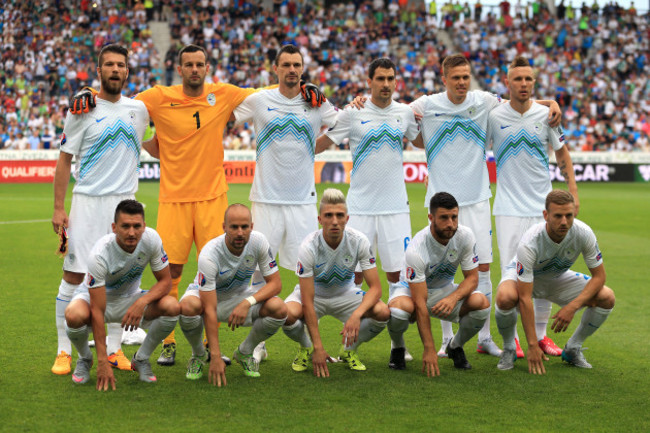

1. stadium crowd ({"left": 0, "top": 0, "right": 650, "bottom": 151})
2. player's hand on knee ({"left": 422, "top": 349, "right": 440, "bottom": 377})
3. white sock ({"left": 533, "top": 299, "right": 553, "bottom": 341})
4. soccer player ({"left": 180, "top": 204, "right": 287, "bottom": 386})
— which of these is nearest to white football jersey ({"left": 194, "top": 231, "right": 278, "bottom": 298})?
soccer player ({"left": 180, "top": 204, "right": 287, "bottom": 386})

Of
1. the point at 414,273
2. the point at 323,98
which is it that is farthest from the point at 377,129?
the point at 414,273

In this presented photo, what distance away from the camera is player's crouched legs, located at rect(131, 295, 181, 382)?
17.9ft

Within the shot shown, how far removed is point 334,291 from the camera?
6.02 metres

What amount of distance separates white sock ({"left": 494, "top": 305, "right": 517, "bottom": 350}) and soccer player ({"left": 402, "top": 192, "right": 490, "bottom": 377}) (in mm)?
102

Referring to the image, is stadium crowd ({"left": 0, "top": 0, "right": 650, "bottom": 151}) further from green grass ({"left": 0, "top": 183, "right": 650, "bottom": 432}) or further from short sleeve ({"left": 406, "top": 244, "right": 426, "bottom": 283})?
short sleeve ({"left": 406, "top": 244, "right": 426, "bottom": 283})

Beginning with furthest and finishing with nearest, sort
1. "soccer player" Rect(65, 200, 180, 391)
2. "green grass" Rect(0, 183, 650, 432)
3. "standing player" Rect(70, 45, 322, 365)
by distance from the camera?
"standing player" Rect(70, 45, 322, 365)
"soccer player" Rect(65, 200, 180, 391)
"green grass" Rect(0, 183, 650, 432)

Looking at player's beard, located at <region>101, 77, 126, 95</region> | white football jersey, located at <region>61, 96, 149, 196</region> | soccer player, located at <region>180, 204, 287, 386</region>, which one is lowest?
soccer player, located at <region>180, 204, 287, 386</region>

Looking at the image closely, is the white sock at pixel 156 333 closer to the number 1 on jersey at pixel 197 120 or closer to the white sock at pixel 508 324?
the number 1 on jersey at pixel 197 120

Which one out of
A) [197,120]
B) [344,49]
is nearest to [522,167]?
[197,120]

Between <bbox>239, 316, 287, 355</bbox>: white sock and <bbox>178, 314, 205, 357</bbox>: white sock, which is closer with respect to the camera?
<bbox>178, 314, 205, 357</bbox>: white sock

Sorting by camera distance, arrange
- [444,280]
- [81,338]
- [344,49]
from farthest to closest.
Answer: [344,49]
[444,280]
[81,338]

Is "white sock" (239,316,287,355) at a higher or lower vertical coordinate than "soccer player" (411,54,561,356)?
lower

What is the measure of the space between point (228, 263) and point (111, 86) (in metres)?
1.66

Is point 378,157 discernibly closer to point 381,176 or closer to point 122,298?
point 381,176
